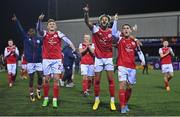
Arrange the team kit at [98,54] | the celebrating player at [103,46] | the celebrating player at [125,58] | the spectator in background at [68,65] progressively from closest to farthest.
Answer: the celebrating player at [125,58], the team kit at [98,54], the celebrating player at [103,46], the spectator in background at [68,65]

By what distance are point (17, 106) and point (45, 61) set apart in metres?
1.44

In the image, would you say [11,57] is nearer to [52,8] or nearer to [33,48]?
[33,48]

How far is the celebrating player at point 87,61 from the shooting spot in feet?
51.9

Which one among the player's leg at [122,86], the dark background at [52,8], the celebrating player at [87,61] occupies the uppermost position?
the dark background at [52,8]

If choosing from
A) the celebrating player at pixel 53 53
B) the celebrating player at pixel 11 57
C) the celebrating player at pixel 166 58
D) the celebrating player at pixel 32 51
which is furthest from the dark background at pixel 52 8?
the celebrating player at pixel 53 53

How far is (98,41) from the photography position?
11531 mm

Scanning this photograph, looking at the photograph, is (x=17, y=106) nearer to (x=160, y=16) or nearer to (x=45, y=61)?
(x=45, y=61)

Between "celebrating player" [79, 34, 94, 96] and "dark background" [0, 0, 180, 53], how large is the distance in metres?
37.8

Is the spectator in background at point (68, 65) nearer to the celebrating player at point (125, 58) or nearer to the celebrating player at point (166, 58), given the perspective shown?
the celebrating player at point (166, 58)

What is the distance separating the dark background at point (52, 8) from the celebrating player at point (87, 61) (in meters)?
37.8

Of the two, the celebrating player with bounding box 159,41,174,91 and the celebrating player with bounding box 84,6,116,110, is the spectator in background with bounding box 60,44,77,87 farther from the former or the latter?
the celebrating player with bounding box 84,6,116,110

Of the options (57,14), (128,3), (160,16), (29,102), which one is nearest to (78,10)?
(57,14)

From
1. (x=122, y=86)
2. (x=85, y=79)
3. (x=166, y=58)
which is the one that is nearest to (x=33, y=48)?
(x=85, y=79)

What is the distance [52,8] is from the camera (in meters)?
56.7
